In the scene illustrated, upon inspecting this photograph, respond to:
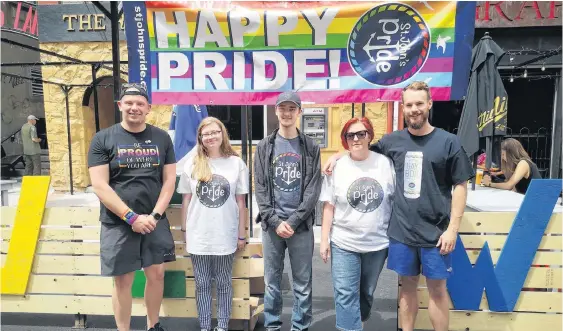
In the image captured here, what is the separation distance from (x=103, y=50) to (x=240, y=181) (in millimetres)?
7428

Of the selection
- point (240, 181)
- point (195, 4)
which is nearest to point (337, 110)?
point (195, 4)

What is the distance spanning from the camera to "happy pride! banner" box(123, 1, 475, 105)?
341cm

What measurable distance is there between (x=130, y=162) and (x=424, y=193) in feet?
6.55

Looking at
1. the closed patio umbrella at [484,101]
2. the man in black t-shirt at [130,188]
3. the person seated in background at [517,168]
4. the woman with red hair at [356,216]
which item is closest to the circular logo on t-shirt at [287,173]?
the woman with red hair at [356,216]

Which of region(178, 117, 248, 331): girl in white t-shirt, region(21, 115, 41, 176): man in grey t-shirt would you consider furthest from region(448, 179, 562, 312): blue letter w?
region(21, 115, 41, 176): man in grey t-shirt

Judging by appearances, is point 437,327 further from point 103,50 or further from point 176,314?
point 103,50

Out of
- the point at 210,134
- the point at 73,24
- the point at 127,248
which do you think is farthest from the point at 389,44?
the point at 73,24

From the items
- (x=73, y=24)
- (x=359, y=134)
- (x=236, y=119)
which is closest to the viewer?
(x=359, y=134)

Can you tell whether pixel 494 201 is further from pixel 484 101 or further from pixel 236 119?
pixel 236 119

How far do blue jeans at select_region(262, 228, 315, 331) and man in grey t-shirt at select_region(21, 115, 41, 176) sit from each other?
9.29 m

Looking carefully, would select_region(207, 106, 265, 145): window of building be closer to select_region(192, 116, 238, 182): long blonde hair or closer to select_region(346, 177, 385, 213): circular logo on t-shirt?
select_region(192, 116, 238, 182): long blonde hair

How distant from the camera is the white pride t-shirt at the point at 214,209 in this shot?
281 cm

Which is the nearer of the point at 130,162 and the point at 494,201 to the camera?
the point at 130,162

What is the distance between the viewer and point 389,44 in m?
3.45
